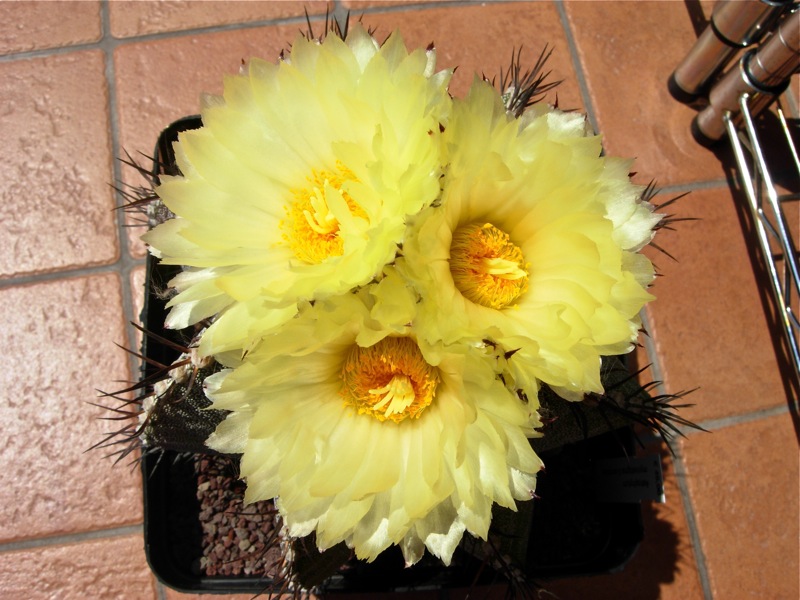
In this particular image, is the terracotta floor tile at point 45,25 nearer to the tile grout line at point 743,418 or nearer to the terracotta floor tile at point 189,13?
the terracotta floor tile at point 189,13

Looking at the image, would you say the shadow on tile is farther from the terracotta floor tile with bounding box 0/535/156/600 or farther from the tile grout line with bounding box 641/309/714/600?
the terracotta floor tile with bounding box 0/535/156/600

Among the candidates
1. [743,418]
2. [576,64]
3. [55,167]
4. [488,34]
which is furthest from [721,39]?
[55,167]

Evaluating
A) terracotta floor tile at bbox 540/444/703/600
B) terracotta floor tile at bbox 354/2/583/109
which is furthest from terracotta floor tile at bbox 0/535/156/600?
terracotta floor tile at bbox 354/2/583/109

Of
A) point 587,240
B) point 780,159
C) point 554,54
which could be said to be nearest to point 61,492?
point 587,240

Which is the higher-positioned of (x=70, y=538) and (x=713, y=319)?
(x=713, y=319)

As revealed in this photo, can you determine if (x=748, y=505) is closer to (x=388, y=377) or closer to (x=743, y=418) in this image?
(x=743, y=418)
